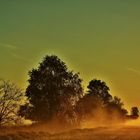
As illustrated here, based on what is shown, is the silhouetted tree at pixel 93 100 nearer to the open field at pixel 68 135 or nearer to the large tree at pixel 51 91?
the large tree at pixel 51 91

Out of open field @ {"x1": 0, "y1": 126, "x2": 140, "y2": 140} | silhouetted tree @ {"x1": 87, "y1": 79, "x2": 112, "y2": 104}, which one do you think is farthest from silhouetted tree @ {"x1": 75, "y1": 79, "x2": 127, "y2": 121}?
open field @ {"x1": 0, "y1": 126, "x2": 140, "y2": 140}

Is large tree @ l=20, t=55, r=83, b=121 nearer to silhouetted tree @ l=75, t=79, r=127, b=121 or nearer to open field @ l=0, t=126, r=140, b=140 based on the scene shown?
silhouetted tree @ l=75, t=79, r=127, b=121

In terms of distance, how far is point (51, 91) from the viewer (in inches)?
3866

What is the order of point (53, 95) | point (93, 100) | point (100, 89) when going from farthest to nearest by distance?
1. point (100, 89)
2. point (93, 100)
3. point (53, 95)

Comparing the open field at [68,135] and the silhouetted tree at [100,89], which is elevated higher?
the silhouetted tree at [100,89]

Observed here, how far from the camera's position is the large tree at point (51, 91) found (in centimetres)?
9669

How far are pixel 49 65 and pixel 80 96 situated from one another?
956 centimetres

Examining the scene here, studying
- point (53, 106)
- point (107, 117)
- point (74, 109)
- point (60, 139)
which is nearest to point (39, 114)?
point (53, 106)

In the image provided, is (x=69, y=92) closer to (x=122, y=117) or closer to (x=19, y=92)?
(x=19, y=92)

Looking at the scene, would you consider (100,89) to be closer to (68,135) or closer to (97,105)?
(97,105)

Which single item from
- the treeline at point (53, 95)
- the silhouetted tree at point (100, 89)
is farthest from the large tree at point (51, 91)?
the silhouetted tree at point (100, 89)

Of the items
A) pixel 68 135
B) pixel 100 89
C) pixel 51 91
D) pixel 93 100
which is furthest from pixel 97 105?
pixel 68 135

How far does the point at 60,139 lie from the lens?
4609 cm

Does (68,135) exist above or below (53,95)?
below
